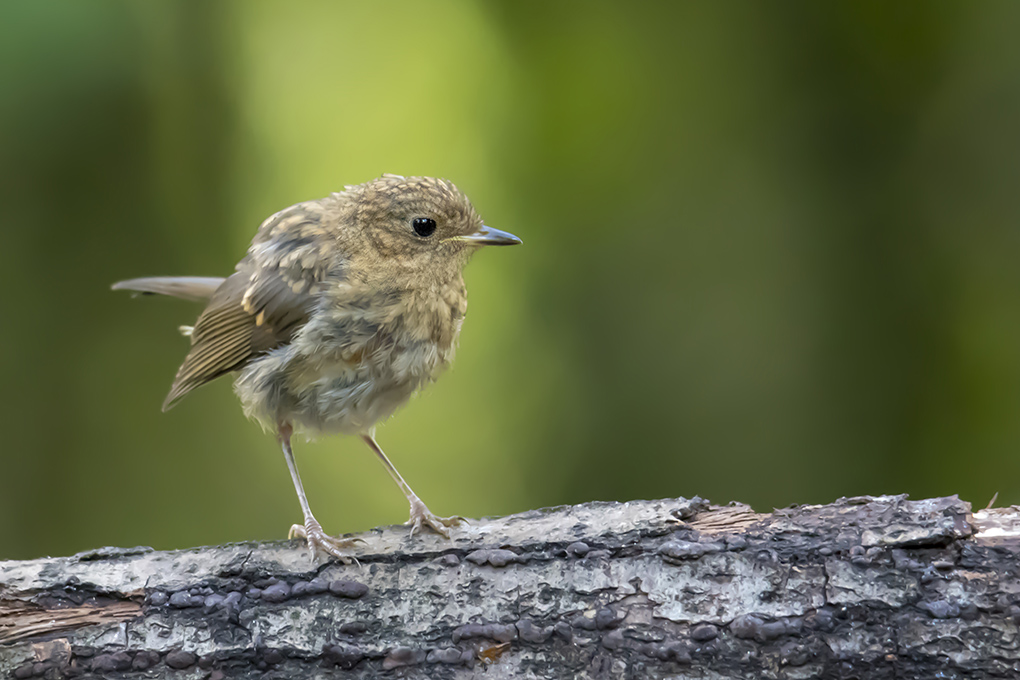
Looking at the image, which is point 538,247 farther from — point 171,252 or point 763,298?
point 171,252

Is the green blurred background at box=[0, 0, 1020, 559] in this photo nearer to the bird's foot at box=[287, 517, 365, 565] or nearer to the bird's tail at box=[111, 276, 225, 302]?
the bird's tail at box=[111, 276, 225, 302]

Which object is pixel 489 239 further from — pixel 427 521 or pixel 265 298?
pixel 427 521

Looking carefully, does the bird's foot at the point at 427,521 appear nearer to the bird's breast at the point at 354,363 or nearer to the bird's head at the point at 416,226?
the bird's breast at the point at 354,363

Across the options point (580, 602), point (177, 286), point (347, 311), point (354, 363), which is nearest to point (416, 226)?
point (347, 311)

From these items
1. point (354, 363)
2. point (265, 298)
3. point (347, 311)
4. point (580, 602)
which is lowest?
point (580, 602)

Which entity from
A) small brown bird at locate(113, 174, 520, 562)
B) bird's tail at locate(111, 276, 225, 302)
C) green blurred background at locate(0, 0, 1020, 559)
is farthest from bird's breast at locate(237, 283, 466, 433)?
green blurred background at locate(0, 0, 1020, 559)
